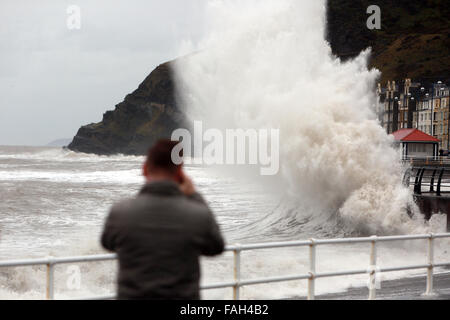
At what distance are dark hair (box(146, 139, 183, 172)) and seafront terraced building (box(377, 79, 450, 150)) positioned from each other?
99677 millimetres

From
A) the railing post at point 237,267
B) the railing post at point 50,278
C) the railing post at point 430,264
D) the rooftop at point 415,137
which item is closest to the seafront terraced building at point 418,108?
the rooftop at point 415,137

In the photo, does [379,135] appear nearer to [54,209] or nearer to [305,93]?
[305,93]

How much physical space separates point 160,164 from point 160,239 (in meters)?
0.36

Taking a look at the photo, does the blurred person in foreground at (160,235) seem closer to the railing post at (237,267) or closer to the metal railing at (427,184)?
the railing post at (237,267)

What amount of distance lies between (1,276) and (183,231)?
12539 millimetres

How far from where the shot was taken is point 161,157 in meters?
3.40

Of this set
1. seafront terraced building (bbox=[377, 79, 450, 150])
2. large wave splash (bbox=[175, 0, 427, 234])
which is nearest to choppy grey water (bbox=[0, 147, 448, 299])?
large wave splash (bbox=[175, 0, 427, 234])

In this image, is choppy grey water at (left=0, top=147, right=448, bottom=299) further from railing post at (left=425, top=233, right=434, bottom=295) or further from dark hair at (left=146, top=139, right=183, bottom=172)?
dark hair at (left=146, top=139, right=183, bottom=172)

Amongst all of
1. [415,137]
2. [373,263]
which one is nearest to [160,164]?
[373,263]

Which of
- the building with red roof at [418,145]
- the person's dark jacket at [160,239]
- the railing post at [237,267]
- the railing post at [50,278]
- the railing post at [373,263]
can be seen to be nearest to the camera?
the person's dark jacket at [160,239]

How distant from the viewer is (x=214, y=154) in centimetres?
5219

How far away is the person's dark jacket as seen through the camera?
10.9 ft

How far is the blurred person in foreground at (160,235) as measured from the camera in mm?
3326

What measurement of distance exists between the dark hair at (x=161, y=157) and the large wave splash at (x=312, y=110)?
1785cm
